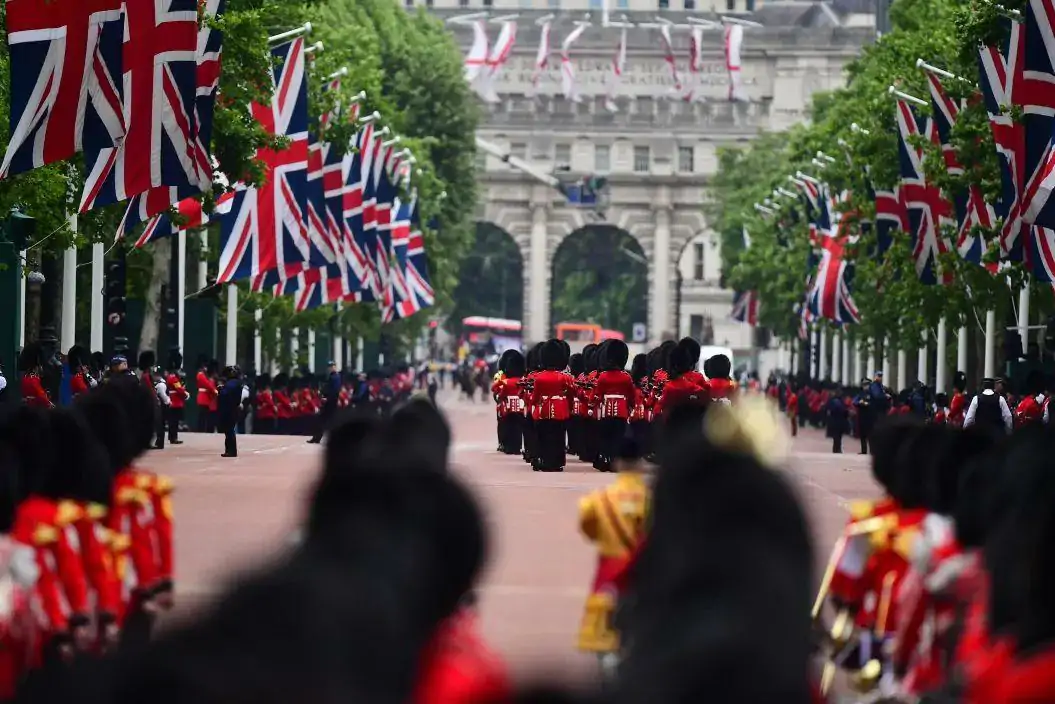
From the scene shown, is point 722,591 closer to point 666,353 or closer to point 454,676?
point 454,676

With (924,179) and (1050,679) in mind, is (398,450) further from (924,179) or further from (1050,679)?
(924,179)

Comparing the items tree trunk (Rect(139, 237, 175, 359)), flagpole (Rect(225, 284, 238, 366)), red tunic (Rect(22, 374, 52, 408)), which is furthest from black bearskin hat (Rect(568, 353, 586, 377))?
flagpole (Rect(225, 284, 238, 366))

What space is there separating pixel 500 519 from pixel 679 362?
6.32 m

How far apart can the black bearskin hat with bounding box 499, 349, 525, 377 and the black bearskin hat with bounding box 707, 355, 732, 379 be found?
21.6 ft

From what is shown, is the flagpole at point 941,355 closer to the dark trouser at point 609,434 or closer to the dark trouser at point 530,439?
the dark trouser at point 530,439

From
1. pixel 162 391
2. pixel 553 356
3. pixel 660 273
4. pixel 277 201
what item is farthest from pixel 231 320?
pixel 660 273

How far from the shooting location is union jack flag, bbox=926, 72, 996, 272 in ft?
132

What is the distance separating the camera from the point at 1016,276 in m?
40.2

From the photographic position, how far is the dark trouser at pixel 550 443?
1364 inches

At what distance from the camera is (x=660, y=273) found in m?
151

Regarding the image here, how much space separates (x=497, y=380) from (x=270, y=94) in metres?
6.21

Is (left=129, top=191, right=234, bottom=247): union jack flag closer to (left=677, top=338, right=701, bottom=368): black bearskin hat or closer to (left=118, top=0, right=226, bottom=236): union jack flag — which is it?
(left=118, top=0, right=226, bottom=236): union jack flag

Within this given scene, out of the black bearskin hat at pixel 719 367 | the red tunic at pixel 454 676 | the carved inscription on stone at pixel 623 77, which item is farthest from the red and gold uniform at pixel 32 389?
the carved inscription on stone at pixel 623 77

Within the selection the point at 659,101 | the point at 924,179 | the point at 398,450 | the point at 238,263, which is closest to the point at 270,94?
the point at 238,263
